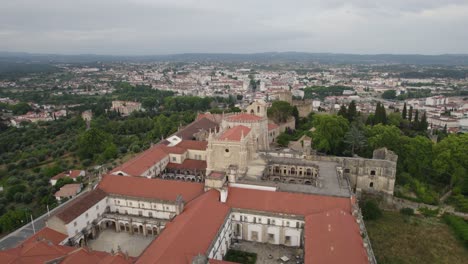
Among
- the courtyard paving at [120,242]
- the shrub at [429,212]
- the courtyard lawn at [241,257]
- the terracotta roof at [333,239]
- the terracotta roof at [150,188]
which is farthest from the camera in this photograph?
the shrub at [429,212]

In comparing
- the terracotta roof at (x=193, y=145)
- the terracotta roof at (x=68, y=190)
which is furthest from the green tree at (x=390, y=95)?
the terracotta roof at (x=68, y=190)

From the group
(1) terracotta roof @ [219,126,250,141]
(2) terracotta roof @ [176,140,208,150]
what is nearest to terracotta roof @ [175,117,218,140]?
(2) terracotta roof @ [176,140,208,150]

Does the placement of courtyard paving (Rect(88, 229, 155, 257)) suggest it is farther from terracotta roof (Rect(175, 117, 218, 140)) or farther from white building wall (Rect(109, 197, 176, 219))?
terracotta roof (Rect(175, 117, 218, 140))

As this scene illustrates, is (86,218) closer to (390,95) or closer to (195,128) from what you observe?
(195,128)

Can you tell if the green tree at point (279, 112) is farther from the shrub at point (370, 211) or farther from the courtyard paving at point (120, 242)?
the courtyard paving at point (120, 242)

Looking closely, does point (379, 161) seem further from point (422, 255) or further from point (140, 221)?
point (140, 221)

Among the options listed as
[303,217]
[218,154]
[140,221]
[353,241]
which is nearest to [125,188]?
[140,221]
